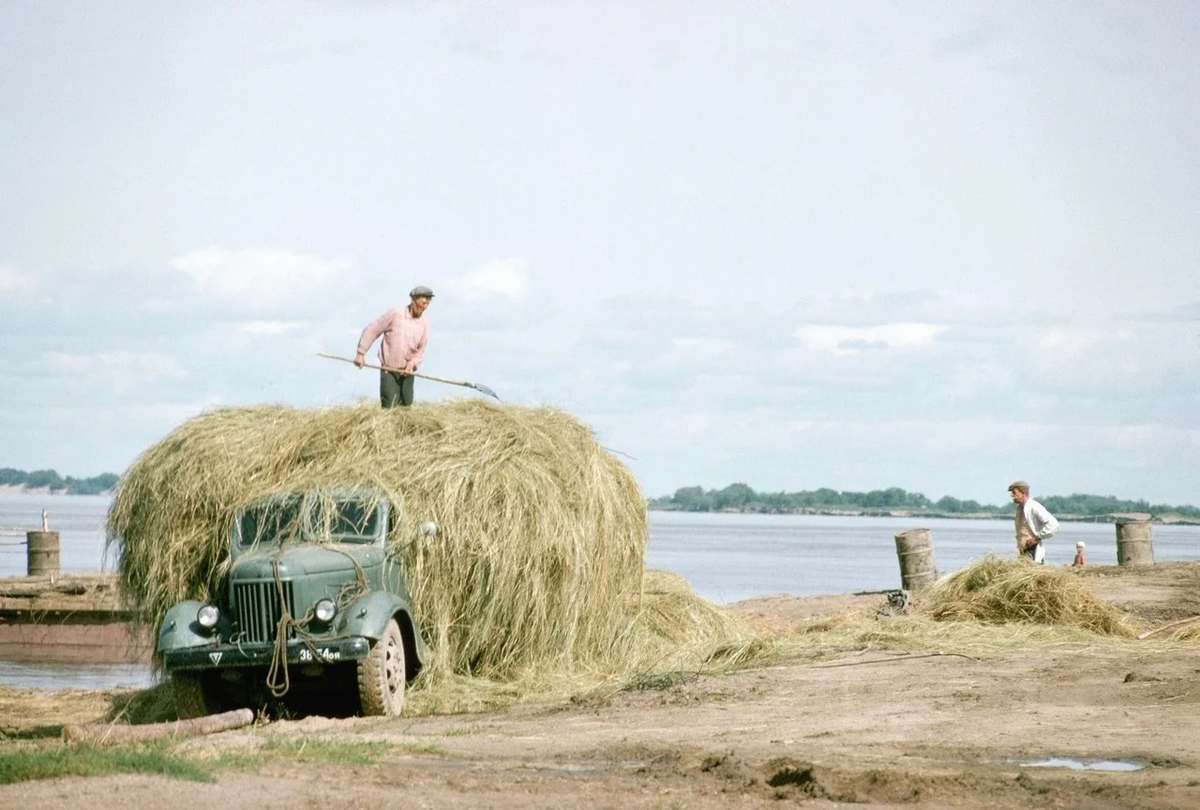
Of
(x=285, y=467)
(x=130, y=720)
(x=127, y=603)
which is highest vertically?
(x=285, y=467)

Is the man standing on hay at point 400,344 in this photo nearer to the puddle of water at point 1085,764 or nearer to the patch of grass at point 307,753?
the patch of grass at point 307,753

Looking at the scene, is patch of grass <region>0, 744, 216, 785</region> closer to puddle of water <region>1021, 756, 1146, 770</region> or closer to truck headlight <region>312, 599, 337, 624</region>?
truck headlight <region>312, 599, 337, 624</region>

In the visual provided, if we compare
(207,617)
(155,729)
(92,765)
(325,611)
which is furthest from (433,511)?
(92,765)

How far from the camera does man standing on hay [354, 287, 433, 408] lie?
16328 millimetres

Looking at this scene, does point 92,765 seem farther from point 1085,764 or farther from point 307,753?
point 1085,764

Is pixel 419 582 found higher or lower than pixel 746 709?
higher

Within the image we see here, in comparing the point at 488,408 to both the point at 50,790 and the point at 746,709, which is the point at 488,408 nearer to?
the point at 746,709

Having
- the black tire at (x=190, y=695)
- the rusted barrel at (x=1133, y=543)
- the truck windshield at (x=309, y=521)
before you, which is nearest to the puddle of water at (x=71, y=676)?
the truck windshield at (x=309, y=521)

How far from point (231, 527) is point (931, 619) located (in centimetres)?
879

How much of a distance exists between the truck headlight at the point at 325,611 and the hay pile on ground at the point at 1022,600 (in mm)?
8618

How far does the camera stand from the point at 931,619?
18.6 m

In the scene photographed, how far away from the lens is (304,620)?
42.5ft

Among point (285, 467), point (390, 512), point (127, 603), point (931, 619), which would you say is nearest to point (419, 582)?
point (390, 512)

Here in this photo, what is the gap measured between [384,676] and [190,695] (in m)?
1.71
